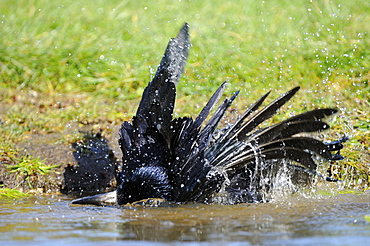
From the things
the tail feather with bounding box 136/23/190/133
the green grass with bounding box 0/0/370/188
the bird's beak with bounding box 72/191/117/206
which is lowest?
the bird's beak with bounding box 72/191/117/206

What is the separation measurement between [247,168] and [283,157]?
331mm

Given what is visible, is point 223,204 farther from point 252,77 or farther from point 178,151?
point 252,77

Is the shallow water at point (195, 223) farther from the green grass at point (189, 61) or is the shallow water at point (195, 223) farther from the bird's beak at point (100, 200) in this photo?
the green grass at point (189, 61)

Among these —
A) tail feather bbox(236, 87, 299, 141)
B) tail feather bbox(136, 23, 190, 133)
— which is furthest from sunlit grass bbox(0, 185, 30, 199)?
tail feather bbox(236, 87, 299, 141)

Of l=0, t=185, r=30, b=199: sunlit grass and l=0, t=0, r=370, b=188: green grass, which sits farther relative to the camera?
l=0, t=0, r=370, b=188: green grass

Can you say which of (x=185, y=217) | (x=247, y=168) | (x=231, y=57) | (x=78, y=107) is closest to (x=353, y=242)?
(x=185, y=217)

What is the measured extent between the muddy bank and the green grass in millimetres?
466

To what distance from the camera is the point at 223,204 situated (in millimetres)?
4449

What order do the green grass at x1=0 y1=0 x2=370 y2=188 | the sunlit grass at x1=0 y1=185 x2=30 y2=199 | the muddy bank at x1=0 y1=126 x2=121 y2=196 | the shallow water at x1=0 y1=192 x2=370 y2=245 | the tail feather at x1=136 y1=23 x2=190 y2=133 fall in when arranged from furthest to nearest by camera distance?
the green grass at x1=0 y1=0 x2=370 y2=188 < the muddy bank at x1=0 y1=126 x2=121 y2=196 < the sunlit grass at x1=0 y1=185 x2=30 y2=199 < the tail feather at x1=136 y1=23 x2=190 y2=133 < the shallow water at x1=0 y1=192 x2=370 y2=245

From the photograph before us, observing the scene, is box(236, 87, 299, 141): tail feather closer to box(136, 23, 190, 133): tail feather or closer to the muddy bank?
box(136, 23, 190, 133): tail feather

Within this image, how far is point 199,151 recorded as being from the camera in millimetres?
4473

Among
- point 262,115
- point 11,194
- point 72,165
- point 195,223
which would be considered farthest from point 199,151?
point 11,194

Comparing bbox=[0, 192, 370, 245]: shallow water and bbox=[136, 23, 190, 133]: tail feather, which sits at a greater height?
bbox=[136, 23, 190, 133]: tail feather

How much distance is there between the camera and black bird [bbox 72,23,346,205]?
441 cm
